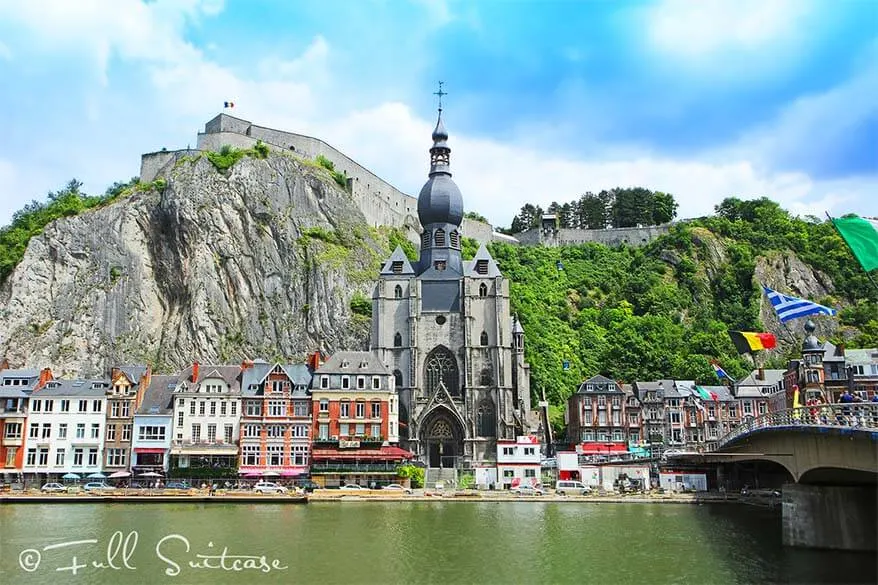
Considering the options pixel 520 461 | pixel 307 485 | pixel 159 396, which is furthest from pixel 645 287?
pixel 159 396

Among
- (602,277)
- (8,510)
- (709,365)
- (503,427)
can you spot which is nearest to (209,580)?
(8,510)

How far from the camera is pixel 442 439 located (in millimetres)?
70188

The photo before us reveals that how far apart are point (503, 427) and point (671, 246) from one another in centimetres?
5832

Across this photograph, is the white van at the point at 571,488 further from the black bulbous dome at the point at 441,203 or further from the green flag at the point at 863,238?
the green flag at the point at 863,238

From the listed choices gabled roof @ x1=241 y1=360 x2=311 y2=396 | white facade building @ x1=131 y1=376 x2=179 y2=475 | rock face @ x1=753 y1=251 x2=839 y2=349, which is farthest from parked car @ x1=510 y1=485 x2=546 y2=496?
rock face @ x1=753 y1=251 x2=839 y2=349

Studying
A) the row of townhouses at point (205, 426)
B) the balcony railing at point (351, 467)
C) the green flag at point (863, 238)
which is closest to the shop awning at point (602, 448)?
the row of townhouses at point (205, 426)

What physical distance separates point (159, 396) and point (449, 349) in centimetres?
2490

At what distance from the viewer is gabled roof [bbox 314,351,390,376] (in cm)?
6450

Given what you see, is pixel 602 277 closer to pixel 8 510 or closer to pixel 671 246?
pixel 671 246

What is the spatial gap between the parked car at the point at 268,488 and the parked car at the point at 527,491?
54.1ft

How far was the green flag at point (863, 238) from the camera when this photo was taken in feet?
86.2

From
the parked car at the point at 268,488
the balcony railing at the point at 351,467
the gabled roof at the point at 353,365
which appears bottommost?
the parked car at the point at 268,488

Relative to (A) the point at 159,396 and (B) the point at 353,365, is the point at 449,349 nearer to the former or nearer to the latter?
(B) the point at 353,365

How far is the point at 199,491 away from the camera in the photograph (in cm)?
5547
